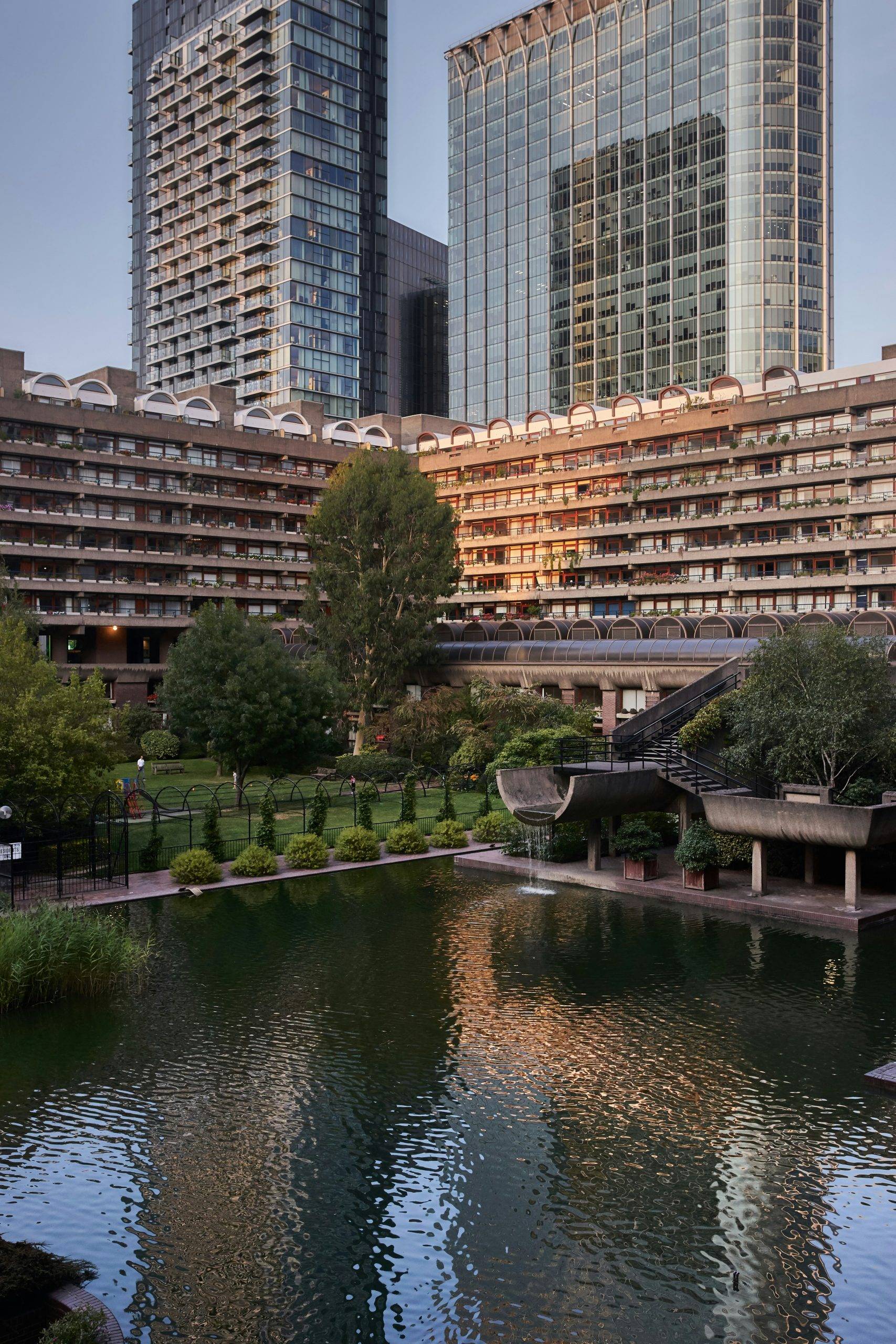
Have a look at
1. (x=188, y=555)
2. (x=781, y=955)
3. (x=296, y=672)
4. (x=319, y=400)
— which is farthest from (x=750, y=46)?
(x=781, y=955)

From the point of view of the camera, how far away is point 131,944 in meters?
26.5

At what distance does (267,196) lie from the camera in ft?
486

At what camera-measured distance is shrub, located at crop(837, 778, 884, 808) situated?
32438mm

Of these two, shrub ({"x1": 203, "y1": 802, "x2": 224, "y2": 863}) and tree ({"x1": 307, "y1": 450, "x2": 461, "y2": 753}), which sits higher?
tree ({"x1": 307, "y1": 450, "x2": 461, "y2": 753})

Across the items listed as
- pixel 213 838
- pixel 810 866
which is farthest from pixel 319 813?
pixel 810 866

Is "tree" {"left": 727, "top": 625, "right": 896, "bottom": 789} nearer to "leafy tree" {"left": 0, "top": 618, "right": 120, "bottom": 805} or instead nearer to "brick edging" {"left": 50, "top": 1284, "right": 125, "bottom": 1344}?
"leafy tree" {"left": 0, "top": 618, "right": 120, "bottom": 805}

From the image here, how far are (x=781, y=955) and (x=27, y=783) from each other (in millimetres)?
23237

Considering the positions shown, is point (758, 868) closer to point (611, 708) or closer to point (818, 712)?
point (818, 712)

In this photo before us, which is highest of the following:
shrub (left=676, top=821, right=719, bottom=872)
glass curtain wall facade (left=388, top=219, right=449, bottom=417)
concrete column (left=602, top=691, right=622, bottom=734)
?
glass curtain wall facade (left=388, top=219, right=449, bottom=417)

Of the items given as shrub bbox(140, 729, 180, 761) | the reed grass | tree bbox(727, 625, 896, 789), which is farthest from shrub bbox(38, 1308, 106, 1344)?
shrub bbox(140, 729, 180, 761)

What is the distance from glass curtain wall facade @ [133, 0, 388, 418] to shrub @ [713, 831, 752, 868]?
120423 millimetres

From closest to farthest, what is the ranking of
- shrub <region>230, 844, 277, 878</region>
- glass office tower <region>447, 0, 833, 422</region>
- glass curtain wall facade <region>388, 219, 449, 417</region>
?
1. shrub <region>230, 844, 277, 878</region>
2. glass office tower <region>447, 0, 833, 422</region>
3. glass curtain wall facade <region>388, 219, 449, 417</region>

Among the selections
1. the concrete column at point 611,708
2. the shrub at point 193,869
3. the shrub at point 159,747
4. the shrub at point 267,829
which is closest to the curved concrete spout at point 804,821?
the shrub at point 267,829

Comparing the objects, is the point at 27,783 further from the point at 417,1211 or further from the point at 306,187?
the point at 306,187
